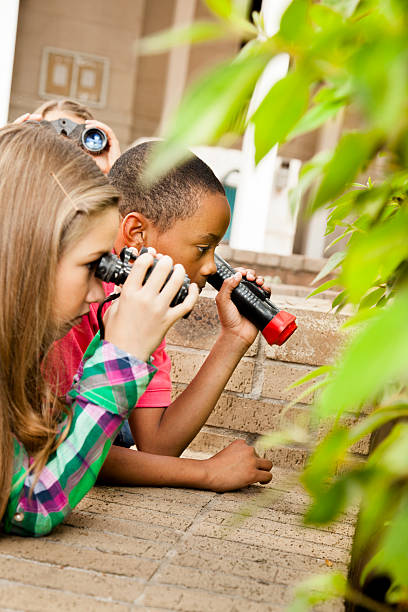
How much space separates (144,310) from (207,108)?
28.1 inches

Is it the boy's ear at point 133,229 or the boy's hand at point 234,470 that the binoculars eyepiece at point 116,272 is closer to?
the boy's hand at point 234,470

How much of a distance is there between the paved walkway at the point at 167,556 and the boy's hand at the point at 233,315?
0.33 metres

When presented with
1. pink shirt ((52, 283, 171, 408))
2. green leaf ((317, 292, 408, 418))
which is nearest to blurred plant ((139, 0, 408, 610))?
green leaf ((317, 292, 408, 418))

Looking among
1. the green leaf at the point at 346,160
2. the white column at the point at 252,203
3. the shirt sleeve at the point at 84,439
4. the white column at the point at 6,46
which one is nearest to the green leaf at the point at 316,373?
the green leaf at the point at 346,160

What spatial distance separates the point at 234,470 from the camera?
4.14 feet

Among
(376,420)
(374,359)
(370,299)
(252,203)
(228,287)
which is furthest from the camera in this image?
(252,203)

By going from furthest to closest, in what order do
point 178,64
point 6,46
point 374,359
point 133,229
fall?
1. point 178,64
2. point 6,46
3. point 133,229
4. point 374,359

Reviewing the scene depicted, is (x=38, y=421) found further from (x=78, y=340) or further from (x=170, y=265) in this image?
(x=78, y=340)

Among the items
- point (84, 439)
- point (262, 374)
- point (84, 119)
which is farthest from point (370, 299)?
point (84, 119)

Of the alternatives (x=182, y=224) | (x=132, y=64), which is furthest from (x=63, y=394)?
(x=132, y=64)

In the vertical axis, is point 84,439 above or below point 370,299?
below

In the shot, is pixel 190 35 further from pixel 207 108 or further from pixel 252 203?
pixel 252 203

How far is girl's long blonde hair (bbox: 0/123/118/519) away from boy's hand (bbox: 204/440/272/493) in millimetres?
376

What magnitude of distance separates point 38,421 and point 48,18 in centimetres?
654
